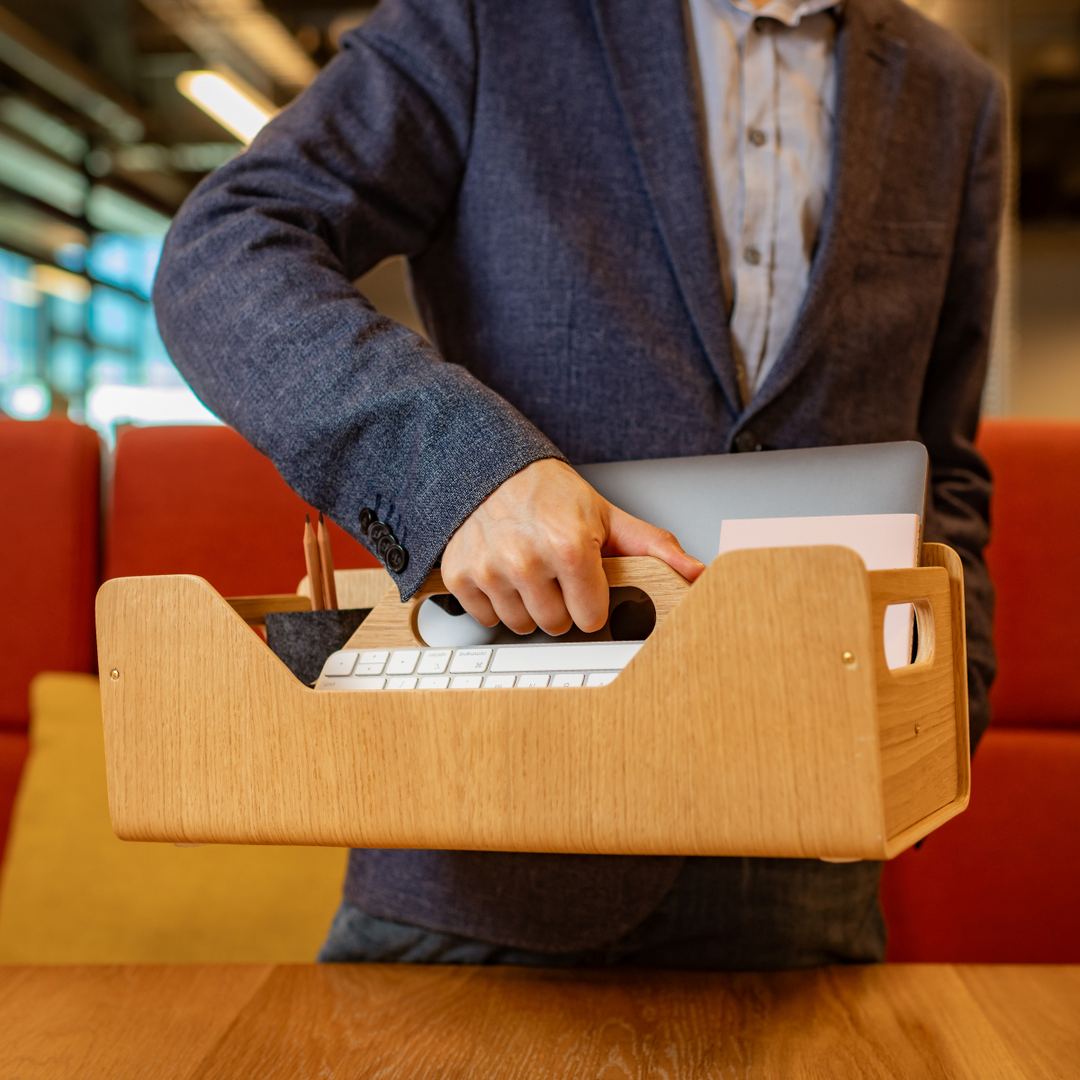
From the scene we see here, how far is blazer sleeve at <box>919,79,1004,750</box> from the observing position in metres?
0.84

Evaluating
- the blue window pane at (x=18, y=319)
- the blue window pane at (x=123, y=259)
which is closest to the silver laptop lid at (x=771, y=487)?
the blue window pane at (x=18, y=319)

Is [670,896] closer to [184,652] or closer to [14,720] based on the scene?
[184,652]

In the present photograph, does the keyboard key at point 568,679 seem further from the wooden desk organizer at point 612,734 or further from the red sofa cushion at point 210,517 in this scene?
the red sofa cushion at point 210,517

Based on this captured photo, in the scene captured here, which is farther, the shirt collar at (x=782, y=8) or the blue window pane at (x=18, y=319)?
the blue window pane at (x=18, y=319)

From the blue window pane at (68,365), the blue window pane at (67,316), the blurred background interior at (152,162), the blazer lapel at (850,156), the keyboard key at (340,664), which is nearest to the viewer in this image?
the keyboard key at (340,664)

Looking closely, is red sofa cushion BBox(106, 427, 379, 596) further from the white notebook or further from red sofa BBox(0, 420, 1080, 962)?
the white notebook

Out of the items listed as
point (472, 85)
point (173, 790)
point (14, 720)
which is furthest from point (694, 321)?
point (14, 720)

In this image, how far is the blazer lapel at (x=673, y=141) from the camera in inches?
27.9

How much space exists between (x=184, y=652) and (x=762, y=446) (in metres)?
0.44

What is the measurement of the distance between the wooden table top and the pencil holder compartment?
218mm

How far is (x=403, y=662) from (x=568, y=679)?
86 mm

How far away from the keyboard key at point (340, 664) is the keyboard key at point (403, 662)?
0.08 feet

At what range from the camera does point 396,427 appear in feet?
1.66

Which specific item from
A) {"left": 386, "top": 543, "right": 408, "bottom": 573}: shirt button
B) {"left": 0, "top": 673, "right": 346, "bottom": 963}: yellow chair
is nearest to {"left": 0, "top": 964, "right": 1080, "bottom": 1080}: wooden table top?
{"left": 386, "top": 543, "right": 408, "bottom": 573}: shirt button
